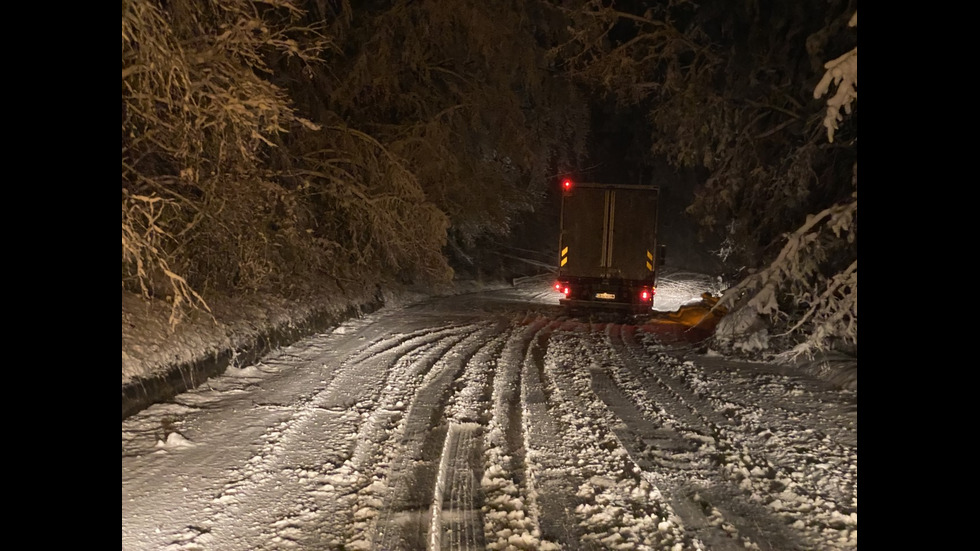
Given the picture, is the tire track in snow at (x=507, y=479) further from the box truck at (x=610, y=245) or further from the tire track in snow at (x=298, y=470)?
the box truck at (x=610, y=245)

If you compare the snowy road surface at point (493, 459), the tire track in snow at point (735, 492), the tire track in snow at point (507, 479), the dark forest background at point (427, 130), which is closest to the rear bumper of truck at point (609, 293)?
the dark forest background at point (427, 130)

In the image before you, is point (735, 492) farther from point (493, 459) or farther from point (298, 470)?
point (298, 470)

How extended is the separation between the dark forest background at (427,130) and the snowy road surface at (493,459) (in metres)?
1.32

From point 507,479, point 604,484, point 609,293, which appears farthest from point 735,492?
point 609,293

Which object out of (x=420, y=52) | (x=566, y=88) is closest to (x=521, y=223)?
(x=566, y=88)

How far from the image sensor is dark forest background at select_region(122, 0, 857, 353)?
21.2 feet

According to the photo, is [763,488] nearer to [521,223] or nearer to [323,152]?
[323,152]

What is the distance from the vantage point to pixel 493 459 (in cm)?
512

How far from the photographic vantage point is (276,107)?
6648 millimetres

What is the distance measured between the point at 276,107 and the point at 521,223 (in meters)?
28.8

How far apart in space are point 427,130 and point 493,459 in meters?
10.4

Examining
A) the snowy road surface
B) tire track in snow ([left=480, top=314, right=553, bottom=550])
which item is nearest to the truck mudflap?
the snowy road surface

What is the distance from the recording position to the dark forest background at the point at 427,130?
255 inches

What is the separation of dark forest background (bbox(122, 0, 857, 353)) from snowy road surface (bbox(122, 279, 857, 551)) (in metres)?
1.32
